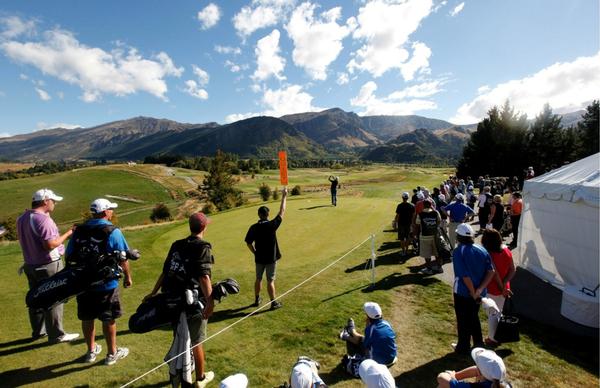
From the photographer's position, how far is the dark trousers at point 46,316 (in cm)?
596

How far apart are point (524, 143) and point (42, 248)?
58881 millimetres

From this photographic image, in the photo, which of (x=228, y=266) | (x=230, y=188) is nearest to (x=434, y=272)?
(x=228, y=266)

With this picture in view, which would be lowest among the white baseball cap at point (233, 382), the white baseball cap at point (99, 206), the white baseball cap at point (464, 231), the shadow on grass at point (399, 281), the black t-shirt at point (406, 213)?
the shadow on grass at point (399, 281)

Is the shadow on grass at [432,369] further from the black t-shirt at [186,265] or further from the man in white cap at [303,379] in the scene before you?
the black t-shirt at [186,265]

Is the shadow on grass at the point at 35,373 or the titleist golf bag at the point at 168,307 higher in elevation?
the titleist golf bag at the point at 168,307

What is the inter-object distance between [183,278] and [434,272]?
804cm

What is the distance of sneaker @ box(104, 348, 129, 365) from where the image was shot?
5.37 metres

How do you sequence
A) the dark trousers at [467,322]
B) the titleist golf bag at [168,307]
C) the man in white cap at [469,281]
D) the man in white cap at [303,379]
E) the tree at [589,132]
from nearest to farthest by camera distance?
the man in white cap at [303,379] < the titleist golf bag at [168,307] < the man in white cap at [469,281] < the dark trousers at [467,322] < the tree at [589,132]

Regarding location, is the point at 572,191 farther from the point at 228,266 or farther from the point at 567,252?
the point at 228,266

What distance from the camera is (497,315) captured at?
5.89m

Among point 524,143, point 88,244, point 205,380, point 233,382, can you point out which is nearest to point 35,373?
point 88,244

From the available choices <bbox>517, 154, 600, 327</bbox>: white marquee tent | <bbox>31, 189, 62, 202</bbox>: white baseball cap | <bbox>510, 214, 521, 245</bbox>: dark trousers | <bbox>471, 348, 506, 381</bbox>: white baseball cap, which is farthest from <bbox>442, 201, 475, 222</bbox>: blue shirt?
<bbox>31, 189, 62, 202</bbox>: white baseball cap

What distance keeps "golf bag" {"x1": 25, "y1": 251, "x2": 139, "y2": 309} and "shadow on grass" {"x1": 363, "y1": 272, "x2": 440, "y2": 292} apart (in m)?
6.04

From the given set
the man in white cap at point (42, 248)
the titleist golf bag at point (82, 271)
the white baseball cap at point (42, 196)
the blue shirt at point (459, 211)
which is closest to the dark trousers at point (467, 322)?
the titleist golf bag at point (82, 271)
